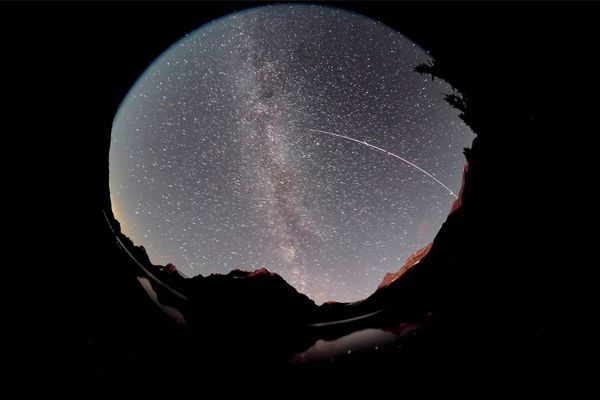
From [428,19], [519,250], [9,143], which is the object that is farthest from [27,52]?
[519,250]

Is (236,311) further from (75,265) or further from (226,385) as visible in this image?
(75,265)

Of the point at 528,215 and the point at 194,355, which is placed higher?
the point at 528,215

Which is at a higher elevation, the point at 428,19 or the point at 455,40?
the point at 428,19

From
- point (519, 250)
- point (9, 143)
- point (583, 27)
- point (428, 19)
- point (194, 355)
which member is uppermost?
point (428, 19)

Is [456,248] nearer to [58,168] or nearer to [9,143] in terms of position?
[58,168]

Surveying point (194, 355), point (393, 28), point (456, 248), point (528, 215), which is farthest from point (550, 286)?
point (194, 355)

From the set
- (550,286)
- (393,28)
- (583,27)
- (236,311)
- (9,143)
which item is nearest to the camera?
(583,27)

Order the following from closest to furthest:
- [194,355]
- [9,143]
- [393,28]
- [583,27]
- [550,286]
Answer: [583,27], [9,143], [550,286], [393,28], [194,355]

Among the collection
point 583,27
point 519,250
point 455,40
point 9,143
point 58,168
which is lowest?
point 519,250

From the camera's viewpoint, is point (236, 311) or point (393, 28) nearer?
point (393, 28)
